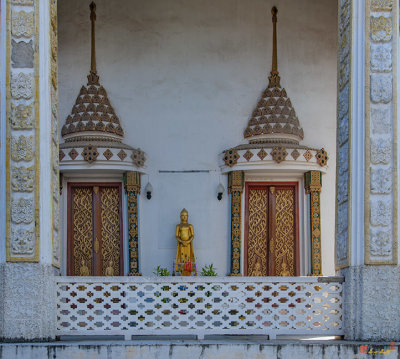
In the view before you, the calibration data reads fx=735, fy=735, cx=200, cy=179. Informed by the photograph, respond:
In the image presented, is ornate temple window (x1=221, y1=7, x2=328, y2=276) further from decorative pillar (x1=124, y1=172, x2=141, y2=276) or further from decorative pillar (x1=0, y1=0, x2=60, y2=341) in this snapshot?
decorative pillar (x1=0, y1=0, x2=60, y2=341)

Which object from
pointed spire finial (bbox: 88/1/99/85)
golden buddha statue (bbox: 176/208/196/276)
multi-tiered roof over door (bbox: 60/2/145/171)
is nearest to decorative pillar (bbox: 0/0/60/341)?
multi-tiered roof over door (bbox: 60/2/145/171)

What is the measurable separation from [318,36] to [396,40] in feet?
12.6

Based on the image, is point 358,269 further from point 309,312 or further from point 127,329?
point 127,329

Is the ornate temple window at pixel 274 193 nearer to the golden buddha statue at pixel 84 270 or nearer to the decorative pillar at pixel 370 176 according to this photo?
the golden buddha statue at pixel 84 270

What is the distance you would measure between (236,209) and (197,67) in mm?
2577

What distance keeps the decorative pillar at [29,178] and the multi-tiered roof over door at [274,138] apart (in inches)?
157

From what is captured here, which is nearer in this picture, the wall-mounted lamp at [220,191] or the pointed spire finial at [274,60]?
the wall-mounted lamp at [220,191]

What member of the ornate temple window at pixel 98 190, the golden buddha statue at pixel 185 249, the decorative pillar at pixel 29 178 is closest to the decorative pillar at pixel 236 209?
the golden buddha statue at pixel 185 249

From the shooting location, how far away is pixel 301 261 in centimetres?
1215

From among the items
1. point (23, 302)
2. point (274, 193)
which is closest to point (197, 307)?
point (23, 302)

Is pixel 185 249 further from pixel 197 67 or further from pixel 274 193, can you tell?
pixel 197 67

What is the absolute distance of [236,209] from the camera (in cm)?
1214

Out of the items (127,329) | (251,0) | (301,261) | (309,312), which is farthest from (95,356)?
(251,0)

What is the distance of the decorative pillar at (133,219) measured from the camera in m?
12.0
